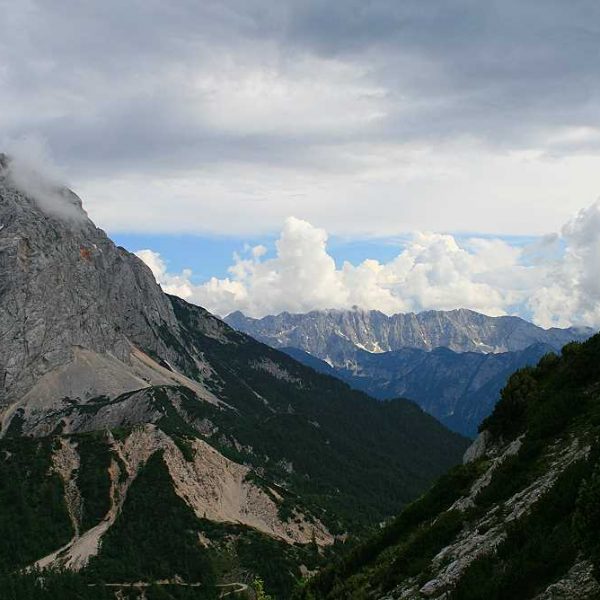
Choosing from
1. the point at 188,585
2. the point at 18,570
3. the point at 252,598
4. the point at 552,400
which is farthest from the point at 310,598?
the point at 18,570

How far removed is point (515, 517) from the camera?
89.7 ft

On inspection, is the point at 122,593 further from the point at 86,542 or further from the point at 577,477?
the point at 577,477

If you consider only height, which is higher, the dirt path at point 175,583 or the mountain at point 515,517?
the mountain at point 515,517

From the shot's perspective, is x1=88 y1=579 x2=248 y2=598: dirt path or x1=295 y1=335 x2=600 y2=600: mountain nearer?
x1=295 y1=335 x2=600 y2=600: mountain

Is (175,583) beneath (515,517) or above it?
beneath

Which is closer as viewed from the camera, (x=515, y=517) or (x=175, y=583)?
(x=515, y=517)

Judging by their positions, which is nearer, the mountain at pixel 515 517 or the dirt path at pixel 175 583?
the mountain at pixel 515 517

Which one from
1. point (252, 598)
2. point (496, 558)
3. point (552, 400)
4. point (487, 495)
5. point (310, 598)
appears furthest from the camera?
point (252, 598)

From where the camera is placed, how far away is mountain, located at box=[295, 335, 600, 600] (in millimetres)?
20062

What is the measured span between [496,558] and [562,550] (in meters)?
3.69

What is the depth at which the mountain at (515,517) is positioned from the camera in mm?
20062

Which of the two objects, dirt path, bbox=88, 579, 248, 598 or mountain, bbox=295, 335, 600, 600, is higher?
mountain, bbox=295, 335, 600, 600

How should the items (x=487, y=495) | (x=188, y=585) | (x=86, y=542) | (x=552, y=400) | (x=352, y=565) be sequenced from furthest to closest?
(x=86, y=542) → (x=188, y=585) → (x=352, y=565) → (x=552, y=400) → (x=487, y=495)

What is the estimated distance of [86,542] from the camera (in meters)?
200
